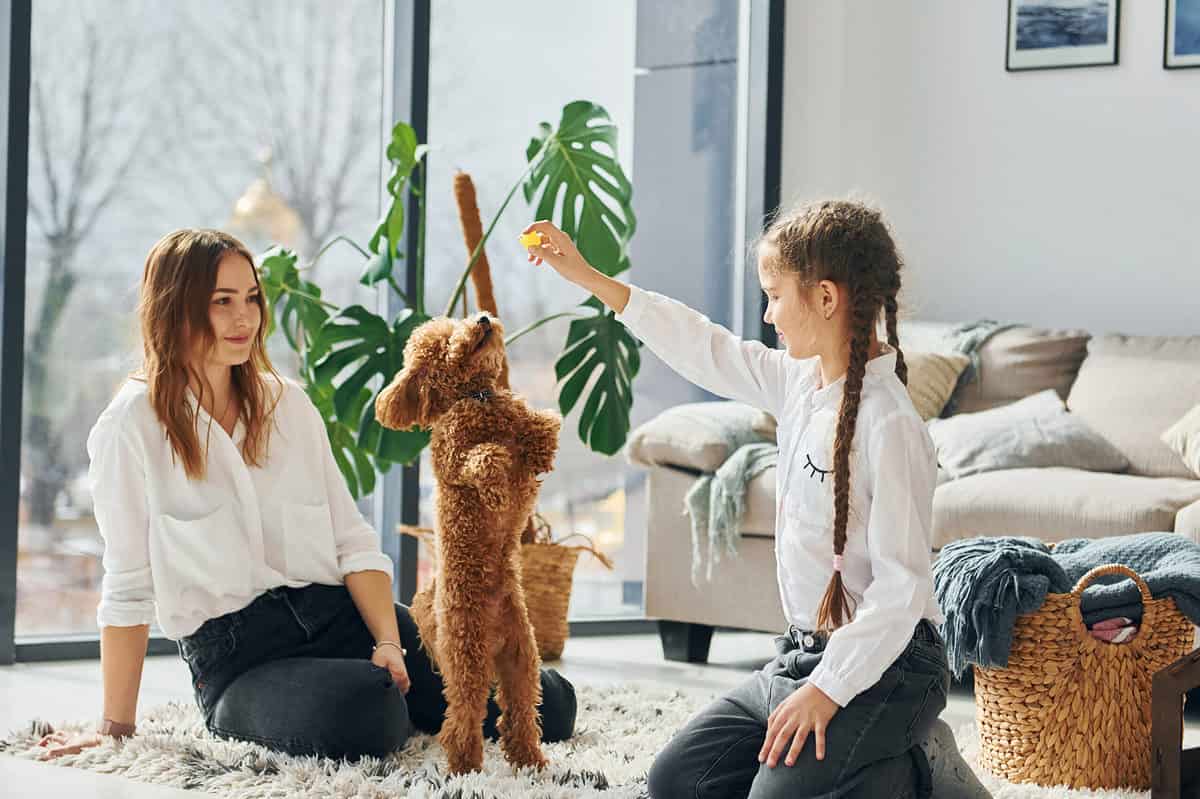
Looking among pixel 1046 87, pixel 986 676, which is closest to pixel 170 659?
pixel 986 676

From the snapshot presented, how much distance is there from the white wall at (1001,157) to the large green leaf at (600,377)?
1137 mm

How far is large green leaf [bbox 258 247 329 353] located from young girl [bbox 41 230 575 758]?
0.80 metres

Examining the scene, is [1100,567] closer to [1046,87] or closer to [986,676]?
[986,676]

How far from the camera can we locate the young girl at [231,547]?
2.20 m

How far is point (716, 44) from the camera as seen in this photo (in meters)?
4.38

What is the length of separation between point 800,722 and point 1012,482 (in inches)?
60.1

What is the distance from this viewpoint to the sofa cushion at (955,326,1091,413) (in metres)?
3.76

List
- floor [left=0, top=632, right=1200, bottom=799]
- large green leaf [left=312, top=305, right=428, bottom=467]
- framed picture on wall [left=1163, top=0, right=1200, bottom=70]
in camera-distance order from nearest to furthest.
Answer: floor [left=0, top=632, right=1200, bottom=799] → large green leaf [left=312, top=305, right=428, bottom=467] → framed picture on wall [left=1163, top=0, right=1200, bottom=70]

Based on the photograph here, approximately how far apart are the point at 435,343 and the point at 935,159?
2.67 m

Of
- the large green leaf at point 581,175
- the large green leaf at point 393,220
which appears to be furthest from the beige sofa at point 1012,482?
the large green leaf at point 393,220

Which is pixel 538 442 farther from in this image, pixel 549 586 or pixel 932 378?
pixel 932 378

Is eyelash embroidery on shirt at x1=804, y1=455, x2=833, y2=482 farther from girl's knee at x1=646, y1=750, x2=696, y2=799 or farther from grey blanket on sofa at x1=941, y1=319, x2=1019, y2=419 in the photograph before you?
grey blanket on sofa at x1=941, y1=319, x2=1019, y2=419

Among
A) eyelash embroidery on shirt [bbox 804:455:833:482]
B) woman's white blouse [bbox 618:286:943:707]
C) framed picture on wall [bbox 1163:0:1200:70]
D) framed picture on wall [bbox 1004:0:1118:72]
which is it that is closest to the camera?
woman's white blouse [bbox 618:286:943:707]

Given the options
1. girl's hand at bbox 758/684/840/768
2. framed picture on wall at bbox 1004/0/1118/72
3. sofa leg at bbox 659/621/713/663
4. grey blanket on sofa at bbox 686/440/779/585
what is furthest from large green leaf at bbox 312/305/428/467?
framed picture on wall at bbox 1004/0/1118/72
